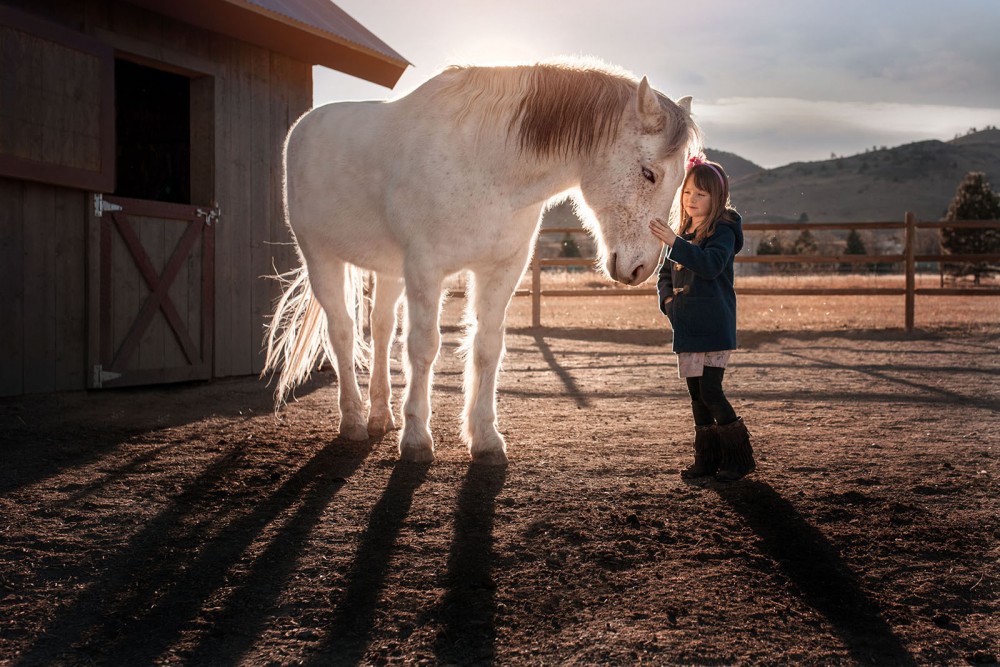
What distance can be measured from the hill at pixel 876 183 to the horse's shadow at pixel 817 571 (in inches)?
5154

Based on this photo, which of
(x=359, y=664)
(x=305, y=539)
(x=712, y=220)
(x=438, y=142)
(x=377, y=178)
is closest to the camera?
(x=359, y=664)

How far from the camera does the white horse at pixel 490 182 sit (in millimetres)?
3768

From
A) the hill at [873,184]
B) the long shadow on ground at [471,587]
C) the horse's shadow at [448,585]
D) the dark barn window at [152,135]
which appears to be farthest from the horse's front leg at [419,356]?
the hill at [873,184]

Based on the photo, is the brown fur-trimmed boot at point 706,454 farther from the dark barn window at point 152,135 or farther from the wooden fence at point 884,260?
the wooden fence at point 884,260

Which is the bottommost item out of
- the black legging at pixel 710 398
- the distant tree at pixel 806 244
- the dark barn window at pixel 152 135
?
the black legging at pixel 710 398

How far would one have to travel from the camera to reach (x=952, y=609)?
2.38m

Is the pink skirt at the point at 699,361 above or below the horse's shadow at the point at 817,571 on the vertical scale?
above

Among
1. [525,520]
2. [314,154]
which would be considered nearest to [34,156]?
[314,154]

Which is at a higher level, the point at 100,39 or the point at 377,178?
the point at 100,39

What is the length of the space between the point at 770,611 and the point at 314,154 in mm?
3913

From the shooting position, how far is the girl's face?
3.72 m

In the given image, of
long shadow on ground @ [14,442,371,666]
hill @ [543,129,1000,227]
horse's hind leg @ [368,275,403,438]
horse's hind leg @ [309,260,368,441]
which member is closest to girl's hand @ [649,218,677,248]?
long shadow on ground @ [14,442,371,666]

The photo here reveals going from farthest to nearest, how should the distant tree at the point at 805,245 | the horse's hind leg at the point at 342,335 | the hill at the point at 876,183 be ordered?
the hill at the point at 876,183, the distant tree at the point at 805,245, the horse's hind leg at the point at 342,335

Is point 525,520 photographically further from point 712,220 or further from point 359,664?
point 712,220
